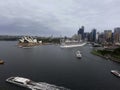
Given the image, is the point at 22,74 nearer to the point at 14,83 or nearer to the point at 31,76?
the point at 31,76

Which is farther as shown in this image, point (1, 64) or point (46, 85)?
point (1, 64)

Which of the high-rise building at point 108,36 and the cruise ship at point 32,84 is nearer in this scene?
the cruise ship at point 32,84

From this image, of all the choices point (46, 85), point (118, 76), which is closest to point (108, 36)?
point (118, 76)

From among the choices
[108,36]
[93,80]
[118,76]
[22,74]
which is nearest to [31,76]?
[22,74]

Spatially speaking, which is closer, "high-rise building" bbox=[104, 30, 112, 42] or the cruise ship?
the cruise ship

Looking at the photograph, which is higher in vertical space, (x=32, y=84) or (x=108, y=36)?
(x=108, y=36)

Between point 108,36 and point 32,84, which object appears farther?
point 108,36

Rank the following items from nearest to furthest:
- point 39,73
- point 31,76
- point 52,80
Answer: point 52,80, point 31,76, point 39,73

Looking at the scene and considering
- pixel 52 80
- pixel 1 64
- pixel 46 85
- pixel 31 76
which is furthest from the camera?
pixel 1 64

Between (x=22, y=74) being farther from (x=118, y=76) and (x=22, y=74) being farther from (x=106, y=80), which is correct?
(x=118, y=76)
